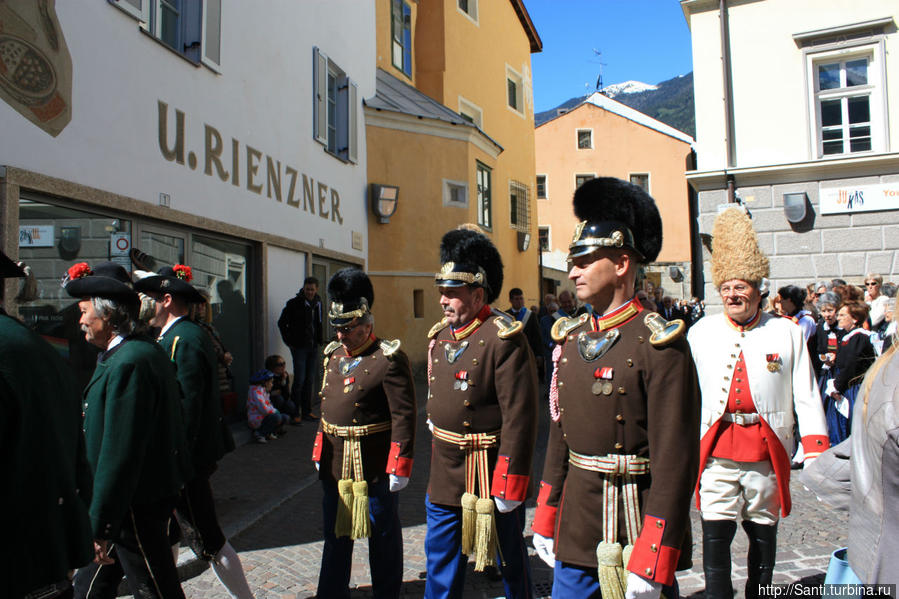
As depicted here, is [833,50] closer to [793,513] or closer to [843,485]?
[793,513]

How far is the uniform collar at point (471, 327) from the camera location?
3734 mm

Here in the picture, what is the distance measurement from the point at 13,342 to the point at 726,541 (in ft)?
10.8

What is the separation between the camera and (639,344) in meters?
2.46

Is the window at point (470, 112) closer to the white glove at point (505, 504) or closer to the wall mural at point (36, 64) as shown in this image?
the wall mural at point (36, 64)

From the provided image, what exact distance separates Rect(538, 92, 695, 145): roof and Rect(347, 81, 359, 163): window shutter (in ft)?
87.4

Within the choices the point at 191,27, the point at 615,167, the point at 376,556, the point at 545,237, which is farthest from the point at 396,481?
the point at 615,167

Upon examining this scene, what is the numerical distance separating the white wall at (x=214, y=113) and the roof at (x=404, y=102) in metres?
0.85

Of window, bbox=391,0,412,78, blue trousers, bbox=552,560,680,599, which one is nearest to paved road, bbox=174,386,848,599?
blue trousers, bbox=552,560,680,599

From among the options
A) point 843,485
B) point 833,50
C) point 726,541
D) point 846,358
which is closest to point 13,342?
point 843,485

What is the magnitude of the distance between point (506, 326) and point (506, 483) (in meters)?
0.81

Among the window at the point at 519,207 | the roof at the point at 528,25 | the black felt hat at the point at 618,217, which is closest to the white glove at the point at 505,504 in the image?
the black felt hat at the point at 618,217

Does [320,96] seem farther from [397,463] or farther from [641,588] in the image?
[641,588]

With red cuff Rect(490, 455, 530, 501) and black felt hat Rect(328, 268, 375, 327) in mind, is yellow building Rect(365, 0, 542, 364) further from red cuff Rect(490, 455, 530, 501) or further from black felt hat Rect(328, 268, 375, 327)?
red cuff Rect(490, 455, 530, 501)

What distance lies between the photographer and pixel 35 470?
6.89 feet
